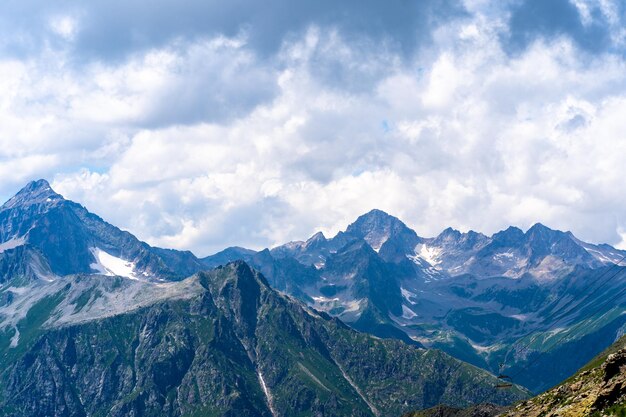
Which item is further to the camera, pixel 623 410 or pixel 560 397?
pixel 560 397

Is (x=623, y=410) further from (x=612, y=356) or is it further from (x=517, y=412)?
(x=517, y=412)

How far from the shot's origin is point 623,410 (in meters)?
122

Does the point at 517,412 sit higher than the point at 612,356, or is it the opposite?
the point at 612,356

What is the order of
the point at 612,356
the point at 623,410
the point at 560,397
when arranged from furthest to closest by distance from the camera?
A: 1. the point at 560,397
2. the point at 612,356
3. the point at 623,410

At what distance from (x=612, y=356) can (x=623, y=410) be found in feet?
62.2

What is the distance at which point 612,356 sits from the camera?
139m

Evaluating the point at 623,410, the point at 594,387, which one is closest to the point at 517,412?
the point at 594,387

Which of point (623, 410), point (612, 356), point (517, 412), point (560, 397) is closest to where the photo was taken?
point (623, 410)

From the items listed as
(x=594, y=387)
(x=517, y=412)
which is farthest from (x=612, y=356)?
(x=517, y=412)

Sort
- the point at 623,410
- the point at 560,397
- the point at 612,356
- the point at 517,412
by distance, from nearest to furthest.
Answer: the point at 623,410
the point at 612,356
the point at 560,397
the point at 517,412

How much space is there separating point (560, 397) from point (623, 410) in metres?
38.6

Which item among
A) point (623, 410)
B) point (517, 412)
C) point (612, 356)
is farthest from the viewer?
point (517, 412)

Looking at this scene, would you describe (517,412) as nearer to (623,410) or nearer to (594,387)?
(594,387)

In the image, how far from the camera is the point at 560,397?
159 m
